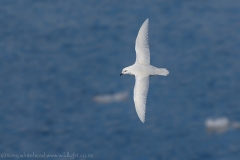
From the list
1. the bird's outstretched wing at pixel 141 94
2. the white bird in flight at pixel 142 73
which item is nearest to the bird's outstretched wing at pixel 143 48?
the white bird in flight at pixel 142 73

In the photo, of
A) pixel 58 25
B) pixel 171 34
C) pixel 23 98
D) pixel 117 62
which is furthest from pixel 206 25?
pixel 23 98

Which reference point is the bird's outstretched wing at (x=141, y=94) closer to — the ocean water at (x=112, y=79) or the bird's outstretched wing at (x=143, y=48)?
the bird's outstretched wing at (x=143, y=48)

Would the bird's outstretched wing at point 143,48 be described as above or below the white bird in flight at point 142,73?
above

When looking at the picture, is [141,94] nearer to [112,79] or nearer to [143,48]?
[143,48]

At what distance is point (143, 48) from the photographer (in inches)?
945

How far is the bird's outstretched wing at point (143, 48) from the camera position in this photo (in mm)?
23703

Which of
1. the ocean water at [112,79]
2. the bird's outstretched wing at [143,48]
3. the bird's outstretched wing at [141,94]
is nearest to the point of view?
the bird's outstretched wing at [141,94]

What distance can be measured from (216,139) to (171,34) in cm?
952

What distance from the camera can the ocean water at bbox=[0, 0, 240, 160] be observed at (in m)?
46.1

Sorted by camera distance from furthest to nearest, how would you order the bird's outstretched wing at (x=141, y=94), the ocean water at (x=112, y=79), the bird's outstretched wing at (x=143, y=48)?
the ocean water at (x=112, y=79) < the bird's outstretched wing at (x=143, y=48) < the bird's outstretched wing at (x=141, y=94)

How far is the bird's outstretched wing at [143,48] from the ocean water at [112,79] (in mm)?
21899

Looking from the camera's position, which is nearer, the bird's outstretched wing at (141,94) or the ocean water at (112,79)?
the bird's outstretched wing at (141,94)

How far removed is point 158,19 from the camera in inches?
2095

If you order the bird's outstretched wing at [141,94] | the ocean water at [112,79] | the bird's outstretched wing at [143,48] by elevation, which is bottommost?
the bird's outstretched wing at [141,94]
